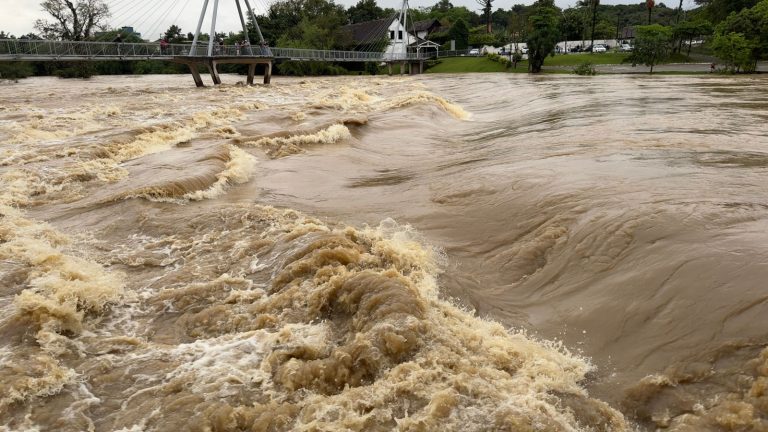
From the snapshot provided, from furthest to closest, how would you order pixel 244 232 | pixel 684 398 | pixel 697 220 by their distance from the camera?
pixel 244 232, pixel 697 220, pixel 684 398

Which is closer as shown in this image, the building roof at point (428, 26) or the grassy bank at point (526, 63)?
the grassy bank at point (526, 63)

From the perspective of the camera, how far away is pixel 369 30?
3029 inches

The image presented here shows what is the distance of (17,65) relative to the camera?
44750 mm

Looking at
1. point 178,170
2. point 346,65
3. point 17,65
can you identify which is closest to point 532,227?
point 178,170

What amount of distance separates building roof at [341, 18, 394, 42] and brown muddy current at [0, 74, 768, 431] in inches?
2714

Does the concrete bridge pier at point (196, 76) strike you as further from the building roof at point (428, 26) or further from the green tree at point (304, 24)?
the building roof at point (428, 26)

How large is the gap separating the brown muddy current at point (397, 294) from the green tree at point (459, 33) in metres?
73.6

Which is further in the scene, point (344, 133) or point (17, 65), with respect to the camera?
point (17, 65)

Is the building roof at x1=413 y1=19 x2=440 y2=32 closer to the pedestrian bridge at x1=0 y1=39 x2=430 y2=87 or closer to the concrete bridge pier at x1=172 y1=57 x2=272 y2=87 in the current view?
the pedestrian bridge at x1=0 y1=39 x2=430 y2=87

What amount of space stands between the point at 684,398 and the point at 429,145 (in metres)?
10.7

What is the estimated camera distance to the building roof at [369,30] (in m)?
74.7

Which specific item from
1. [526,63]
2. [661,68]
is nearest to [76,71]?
[526,63]

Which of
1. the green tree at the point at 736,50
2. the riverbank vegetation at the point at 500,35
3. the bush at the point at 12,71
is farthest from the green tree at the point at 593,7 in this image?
the bush at the point at 12,71

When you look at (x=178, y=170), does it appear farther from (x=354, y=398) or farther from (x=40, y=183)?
(x=354, y=398)
